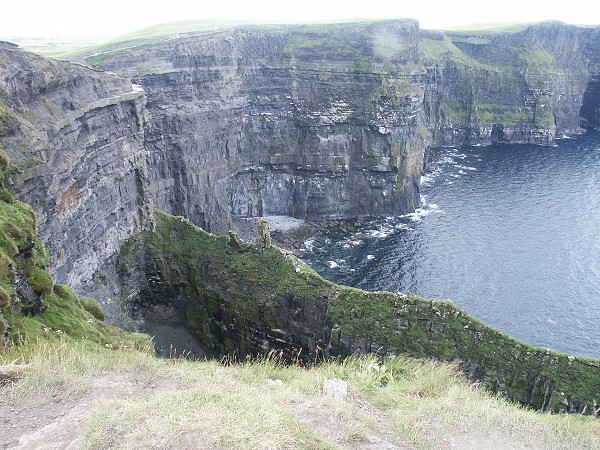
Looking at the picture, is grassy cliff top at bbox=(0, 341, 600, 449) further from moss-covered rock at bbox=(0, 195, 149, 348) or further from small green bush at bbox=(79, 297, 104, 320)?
small green bush at bbox=(79, 297, 104, 320)

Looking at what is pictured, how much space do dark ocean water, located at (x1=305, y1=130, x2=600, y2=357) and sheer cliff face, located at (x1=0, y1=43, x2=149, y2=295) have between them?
35.9 metres

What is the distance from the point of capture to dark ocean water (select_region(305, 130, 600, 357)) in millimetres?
64500

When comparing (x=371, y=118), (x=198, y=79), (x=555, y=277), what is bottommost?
(x=555, y=277)

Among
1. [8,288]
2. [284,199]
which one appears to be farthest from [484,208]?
[8,288]

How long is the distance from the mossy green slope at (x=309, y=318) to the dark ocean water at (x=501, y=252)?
25975 millimetres

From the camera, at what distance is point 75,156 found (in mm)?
39938

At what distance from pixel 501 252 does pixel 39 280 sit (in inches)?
2800

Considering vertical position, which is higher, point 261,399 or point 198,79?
point 198,79

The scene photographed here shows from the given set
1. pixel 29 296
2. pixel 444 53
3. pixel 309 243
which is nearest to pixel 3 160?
pixel 29 296

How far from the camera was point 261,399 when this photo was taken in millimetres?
15359

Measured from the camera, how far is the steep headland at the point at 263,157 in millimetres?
36469

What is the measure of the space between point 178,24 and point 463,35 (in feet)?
314

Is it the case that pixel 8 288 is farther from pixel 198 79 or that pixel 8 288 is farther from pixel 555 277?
pixel 555 277

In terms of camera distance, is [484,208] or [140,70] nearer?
[140,70]
